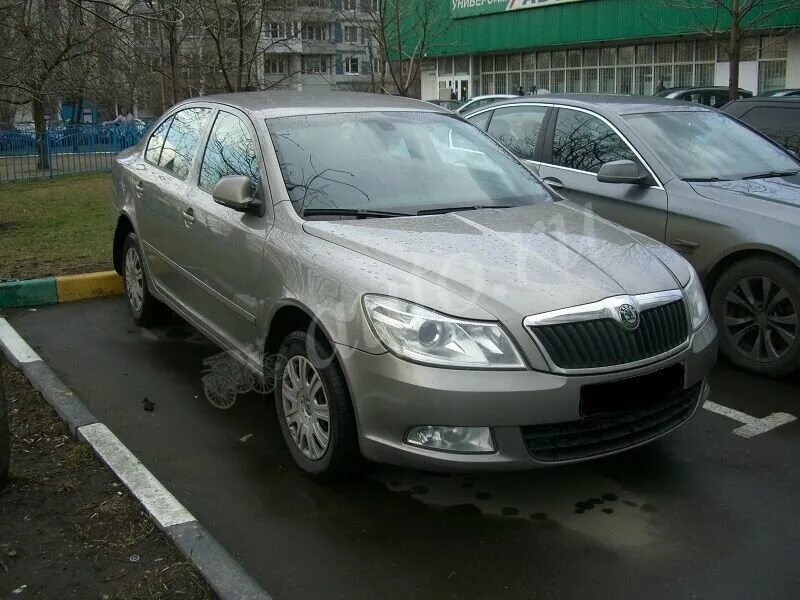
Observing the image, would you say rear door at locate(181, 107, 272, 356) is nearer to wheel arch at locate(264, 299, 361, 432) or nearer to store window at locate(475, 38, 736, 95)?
wheel arch at locate(264, 299, 361, 432)

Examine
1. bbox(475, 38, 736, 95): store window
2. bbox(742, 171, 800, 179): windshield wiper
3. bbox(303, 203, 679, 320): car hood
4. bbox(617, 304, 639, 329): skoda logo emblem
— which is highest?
bbox(475, 38, 736, 95): store window

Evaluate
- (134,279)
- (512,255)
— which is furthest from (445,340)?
(134,279)

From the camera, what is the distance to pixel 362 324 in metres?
3.42

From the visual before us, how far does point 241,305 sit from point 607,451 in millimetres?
1990

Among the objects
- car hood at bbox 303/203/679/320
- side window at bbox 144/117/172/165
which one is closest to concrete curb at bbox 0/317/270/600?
car hood at bbox 303/203/679/320

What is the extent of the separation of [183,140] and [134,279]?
1327mm

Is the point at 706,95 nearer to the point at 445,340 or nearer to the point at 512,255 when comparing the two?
the point at 512,255

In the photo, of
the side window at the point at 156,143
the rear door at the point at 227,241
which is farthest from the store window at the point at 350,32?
the rear door at the point at 227,241

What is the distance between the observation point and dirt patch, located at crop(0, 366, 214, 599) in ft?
10.2

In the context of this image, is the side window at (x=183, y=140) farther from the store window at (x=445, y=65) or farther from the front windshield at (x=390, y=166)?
the store window at (x=445, y=65)

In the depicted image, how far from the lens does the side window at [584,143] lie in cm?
627

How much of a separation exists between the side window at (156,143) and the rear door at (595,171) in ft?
8.89

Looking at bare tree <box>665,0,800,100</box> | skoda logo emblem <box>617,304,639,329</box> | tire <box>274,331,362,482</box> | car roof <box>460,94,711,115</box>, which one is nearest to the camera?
skoda logo emblem <box>617,304,639,329</box>

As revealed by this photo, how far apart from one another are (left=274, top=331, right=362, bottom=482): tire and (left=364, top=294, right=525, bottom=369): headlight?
388 millimetres
